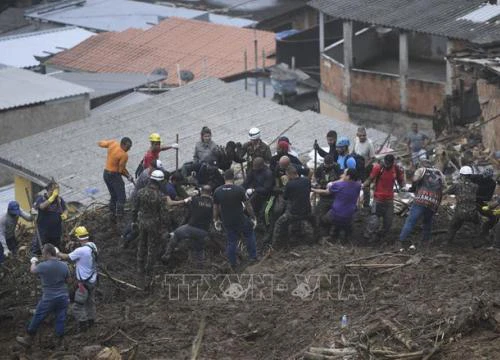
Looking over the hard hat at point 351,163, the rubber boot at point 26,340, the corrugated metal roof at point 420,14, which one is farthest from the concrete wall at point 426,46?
the rubber boot at point 26,340

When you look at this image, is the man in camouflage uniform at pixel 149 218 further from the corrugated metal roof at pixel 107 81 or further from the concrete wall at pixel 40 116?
the corrugated metal roof at pixel 107 81

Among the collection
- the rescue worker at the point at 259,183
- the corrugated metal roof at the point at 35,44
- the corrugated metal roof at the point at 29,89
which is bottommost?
the corrugated metal roof at the point at 35,44

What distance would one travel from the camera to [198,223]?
16.9 meters

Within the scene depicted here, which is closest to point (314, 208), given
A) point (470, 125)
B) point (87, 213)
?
point (87, 213)

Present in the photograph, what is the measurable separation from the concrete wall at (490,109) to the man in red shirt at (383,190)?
6001 mm

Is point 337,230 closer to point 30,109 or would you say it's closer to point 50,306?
point 50,306

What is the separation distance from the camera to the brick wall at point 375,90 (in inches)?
1259

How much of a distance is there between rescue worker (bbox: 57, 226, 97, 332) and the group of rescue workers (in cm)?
76

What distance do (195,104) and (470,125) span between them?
20.7 feet

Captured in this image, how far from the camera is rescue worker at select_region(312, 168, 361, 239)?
56.5ft

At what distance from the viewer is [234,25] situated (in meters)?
43.5

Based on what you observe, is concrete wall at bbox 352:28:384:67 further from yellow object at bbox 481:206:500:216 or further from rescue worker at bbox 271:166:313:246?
yellow object at bbox 481:206:500:216

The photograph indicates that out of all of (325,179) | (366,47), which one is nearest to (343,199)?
(325,179)

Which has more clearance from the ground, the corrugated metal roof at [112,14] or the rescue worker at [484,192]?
the rescue worker at [484,192]
